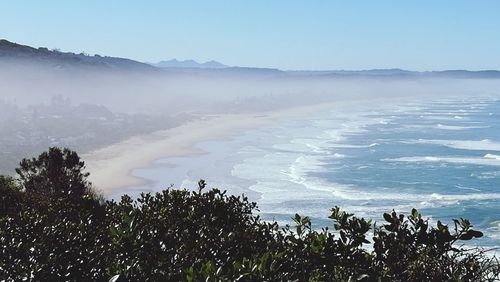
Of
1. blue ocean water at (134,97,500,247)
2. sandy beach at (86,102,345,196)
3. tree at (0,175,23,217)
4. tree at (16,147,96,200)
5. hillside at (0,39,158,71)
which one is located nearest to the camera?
tree at (0,175,23,217)

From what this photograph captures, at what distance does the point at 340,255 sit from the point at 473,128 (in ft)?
288

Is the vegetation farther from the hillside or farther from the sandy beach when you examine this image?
the hillside

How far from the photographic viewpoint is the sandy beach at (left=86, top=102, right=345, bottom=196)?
5227cm

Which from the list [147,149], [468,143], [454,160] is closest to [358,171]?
[454,160]

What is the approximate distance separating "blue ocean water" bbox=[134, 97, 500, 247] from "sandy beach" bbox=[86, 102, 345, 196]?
2.13 metres

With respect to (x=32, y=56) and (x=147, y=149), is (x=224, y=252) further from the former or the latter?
(x=32, y=56)

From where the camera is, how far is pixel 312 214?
3744 centimetres

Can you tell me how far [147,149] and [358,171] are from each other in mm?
28059

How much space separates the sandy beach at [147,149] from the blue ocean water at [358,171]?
213 cm

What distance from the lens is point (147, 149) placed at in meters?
73.4

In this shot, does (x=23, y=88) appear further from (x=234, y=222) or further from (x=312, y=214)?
(x=234, y=222)

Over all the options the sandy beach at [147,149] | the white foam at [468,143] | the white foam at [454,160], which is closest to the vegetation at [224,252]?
the sandy beach at [147,149]

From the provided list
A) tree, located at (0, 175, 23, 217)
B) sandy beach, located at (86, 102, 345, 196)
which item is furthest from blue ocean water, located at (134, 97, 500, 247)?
tree, located at (0, 175, 23, 217)

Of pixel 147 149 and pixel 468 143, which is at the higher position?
pixel 468 143
